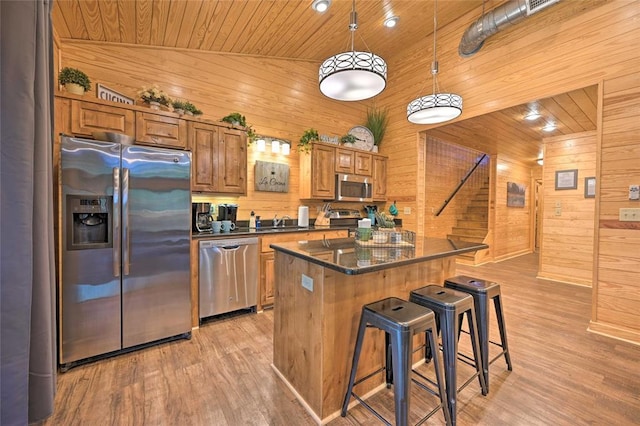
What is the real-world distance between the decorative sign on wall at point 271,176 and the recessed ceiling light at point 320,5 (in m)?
1.98

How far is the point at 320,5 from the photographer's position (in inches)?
117

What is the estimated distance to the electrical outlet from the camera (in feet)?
8.41

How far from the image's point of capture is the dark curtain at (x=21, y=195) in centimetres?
125

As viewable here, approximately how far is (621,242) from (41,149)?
4699mm

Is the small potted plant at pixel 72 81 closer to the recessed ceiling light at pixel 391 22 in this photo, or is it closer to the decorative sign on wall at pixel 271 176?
the decorative sign on wall at pixel 271 176

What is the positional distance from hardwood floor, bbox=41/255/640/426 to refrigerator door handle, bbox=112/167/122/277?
0.80m

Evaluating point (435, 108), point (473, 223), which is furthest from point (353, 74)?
point (473, 223)

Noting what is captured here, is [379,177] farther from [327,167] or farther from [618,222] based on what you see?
[618,222]

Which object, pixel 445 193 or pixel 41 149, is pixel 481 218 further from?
pixel 41 149

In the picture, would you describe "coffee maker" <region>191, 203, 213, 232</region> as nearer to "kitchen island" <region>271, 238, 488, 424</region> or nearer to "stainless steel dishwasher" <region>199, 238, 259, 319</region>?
"stainless steel dishwasher" <region>199, 238, 259, 319</region>

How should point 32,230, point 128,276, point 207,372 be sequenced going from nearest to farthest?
1. point 32,230
2. point 207,372
3. point 128,276

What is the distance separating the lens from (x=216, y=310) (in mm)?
2922

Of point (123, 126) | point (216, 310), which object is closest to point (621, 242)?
point (216, 310)

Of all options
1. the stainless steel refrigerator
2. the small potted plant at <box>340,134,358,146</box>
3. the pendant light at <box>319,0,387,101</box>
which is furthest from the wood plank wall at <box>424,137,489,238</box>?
the stainless steel refrigerator
